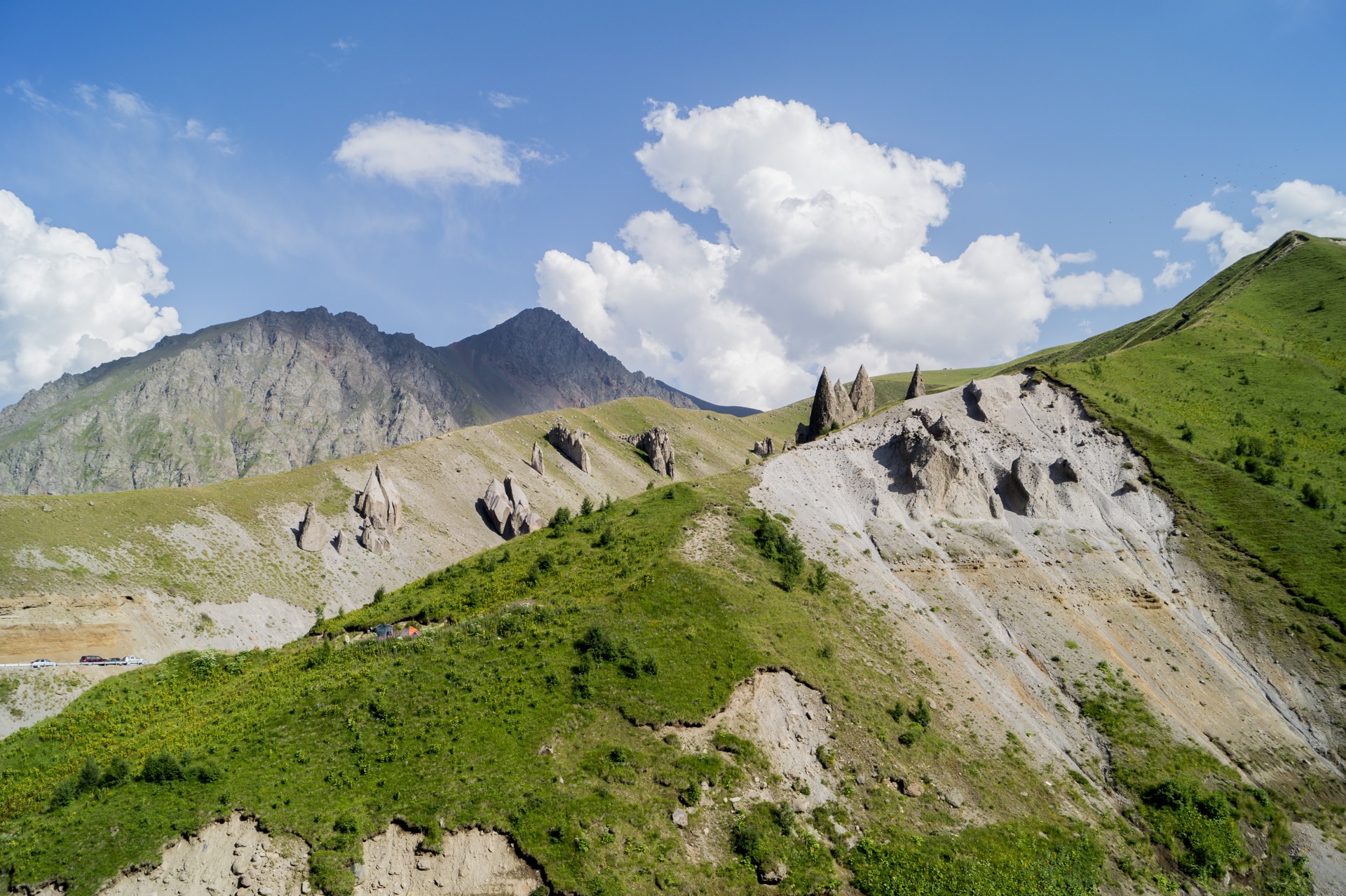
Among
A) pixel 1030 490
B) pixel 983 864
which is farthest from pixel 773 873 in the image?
pixel 1030 490

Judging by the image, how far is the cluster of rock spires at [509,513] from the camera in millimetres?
109938

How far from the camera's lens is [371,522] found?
9262 cm

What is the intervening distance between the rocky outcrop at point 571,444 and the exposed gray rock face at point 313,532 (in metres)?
65.7

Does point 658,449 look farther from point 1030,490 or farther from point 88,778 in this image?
point 88,778

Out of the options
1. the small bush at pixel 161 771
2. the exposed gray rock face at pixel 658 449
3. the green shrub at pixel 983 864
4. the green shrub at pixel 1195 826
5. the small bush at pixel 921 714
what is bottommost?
the green shrub at pixel 1195 826

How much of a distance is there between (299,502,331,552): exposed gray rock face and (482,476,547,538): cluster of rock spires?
95.4 ft

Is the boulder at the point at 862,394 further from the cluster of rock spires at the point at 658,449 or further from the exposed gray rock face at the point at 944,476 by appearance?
the cluster of rock spires at the point at 658,449

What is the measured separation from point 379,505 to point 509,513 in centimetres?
2355

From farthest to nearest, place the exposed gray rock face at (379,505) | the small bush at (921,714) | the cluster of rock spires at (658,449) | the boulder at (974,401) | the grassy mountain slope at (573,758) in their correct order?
the cluster of rock spires at (658,449)
the exposed gray rock face at (379,505)
the boulder at (974,401)
the small bush at (921,714)
the grassy mountain slope at (573,758)

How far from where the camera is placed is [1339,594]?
4100 cm

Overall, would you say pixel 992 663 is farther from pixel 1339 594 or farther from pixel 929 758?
pixel 1339 594

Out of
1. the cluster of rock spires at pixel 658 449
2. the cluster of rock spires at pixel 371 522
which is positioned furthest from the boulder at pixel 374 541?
the cluster of rock spires at pixel 658 449

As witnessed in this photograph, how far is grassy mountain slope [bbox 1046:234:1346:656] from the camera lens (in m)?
43.7

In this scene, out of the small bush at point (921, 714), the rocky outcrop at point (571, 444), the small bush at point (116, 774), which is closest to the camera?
the small bush at point (116, 774)
